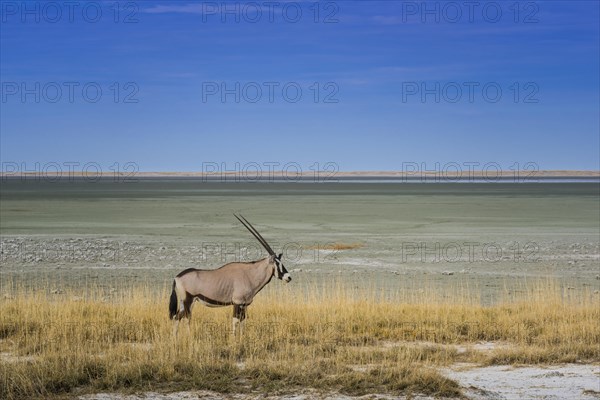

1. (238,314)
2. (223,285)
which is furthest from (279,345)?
(223,285)

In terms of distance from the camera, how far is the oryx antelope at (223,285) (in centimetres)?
990

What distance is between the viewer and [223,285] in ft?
32.5

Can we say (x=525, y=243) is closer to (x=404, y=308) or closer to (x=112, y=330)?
(x=404, y=308)

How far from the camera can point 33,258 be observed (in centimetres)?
2330

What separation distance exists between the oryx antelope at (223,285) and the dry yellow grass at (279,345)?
0.48m

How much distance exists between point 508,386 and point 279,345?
3.05 m

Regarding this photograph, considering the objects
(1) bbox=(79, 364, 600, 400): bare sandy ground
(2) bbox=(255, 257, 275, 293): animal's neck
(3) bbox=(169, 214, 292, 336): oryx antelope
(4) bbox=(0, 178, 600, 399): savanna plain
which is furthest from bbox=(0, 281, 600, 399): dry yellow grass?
(2) bbox=(255, 257, 275, 293): animal's neck

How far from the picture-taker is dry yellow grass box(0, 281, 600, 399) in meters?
8.88

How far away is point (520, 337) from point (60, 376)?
252 inches

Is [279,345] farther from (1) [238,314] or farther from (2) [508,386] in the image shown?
(2) [508,386]

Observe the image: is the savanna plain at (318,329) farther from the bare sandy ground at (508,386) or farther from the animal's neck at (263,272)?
the animal's neck at (263,272)

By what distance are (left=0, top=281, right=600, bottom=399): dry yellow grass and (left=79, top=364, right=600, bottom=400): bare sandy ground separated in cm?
20

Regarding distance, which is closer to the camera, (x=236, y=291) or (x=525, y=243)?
(x=236, y=291)

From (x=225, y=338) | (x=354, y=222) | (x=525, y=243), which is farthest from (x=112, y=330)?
(x=354, y=222)
